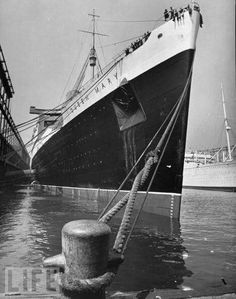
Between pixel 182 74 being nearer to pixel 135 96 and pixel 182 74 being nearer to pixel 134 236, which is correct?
pixel 135 96

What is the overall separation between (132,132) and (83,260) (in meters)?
9.29

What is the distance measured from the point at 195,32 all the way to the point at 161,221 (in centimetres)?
726

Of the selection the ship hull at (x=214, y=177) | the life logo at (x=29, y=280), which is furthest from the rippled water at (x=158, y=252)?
the ship hull at (x=214, y=177)

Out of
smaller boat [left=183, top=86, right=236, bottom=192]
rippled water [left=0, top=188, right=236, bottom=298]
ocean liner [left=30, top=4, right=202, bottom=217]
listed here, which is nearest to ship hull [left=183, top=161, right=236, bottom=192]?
smaller boat [left=183, top=86, right=236, bottom=192]

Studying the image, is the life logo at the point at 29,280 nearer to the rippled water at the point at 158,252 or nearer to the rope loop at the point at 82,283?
the rippled water at the point at 158,252

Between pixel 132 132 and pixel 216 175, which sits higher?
pixel 132 132

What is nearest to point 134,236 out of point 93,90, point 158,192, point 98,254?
point 158,192

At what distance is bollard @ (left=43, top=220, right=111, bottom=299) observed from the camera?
2051mm

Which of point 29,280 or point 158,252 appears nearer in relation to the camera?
point 29,280

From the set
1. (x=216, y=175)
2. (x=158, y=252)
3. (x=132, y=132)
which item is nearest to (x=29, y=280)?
(x=158, y=252)

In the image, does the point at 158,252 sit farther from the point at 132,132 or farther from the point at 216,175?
the point at 216,175

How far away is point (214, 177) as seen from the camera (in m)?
39.5

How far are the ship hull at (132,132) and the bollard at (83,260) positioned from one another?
819cm

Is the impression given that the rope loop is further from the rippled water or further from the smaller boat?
the smaller boat
